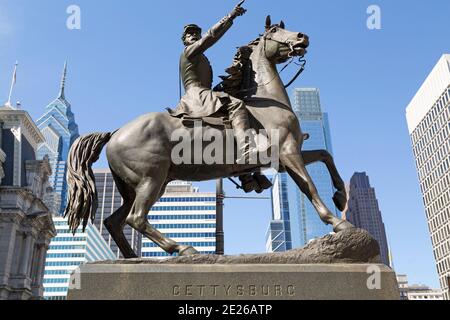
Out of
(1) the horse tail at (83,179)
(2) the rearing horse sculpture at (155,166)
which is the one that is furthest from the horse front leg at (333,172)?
(1) the horse tail at (83,179)

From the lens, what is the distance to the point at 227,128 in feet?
24.1

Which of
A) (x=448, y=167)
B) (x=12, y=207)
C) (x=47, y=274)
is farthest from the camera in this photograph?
(x=47, y=274)

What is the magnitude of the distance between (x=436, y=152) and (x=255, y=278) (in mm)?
95630

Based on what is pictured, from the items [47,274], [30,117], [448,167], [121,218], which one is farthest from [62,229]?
[121,218]

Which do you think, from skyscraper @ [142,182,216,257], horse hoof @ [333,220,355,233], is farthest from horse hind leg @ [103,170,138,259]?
skyscraper @ [142,182,216,257]

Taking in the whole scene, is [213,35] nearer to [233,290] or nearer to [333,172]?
[333,172]

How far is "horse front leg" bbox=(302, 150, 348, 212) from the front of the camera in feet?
24.7

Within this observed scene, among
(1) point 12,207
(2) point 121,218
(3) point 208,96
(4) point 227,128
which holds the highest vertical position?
(1) point 12,207

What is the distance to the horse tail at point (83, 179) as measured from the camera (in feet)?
22.9

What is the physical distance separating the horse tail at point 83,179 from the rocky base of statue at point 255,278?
116 cm

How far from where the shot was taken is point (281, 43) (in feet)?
26.8

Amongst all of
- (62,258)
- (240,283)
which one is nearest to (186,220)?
(62,258)
